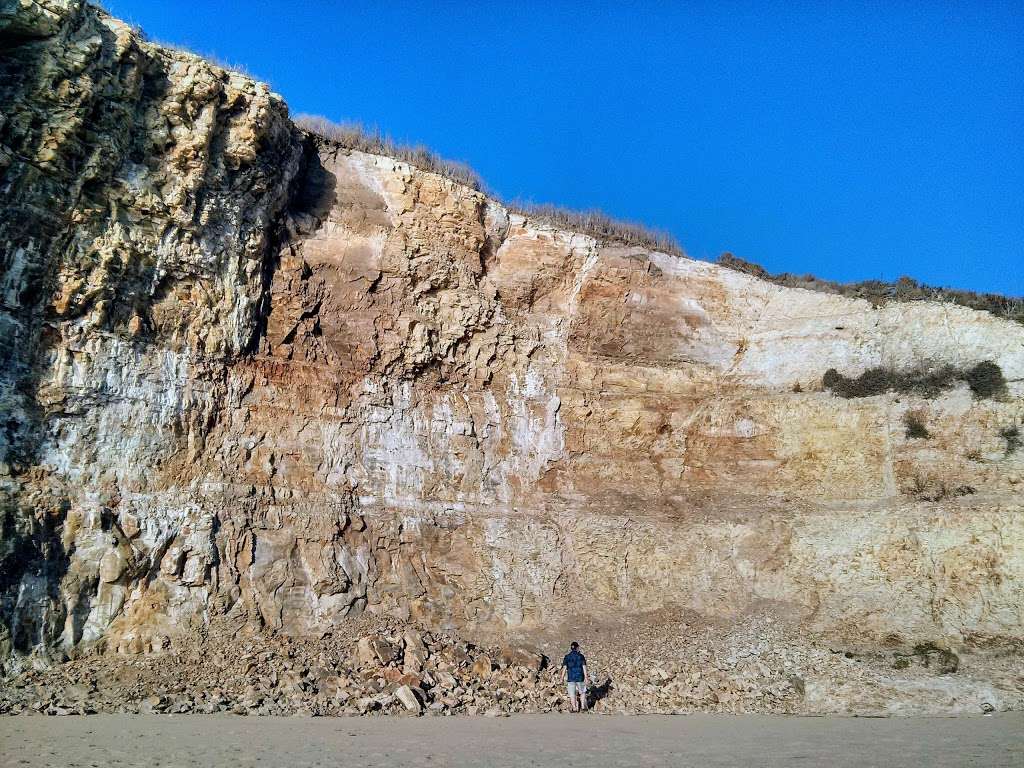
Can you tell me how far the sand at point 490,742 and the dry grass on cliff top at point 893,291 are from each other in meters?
9.53

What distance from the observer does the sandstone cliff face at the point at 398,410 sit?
12.6 m

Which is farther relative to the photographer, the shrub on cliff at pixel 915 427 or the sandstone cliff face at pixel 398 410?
the shrub on cliff at pixel 915 427

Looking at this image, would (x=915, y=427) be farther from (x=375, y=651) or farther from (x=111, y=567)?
(x=111, y=567)

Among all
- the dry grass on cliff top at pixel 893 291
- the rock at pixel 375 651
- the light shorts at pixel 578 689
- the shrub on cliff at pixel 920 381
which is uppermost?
the dry grass on cliff top at pixel 893 291

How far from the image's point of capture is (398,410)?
53.1 feet

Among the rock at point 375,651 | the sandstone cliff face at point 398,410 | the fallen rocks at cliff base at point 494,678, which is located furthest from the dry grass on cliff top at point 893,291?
the rock at point 375,651

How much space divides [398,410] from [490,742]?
7.89 m

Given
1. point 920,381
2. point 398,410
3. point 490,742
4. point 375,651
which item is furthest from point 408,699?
point 920,381

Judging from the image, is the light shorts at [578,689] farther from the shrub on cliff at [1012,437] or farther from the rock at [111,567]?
the shrub on cliff at [1012,437]

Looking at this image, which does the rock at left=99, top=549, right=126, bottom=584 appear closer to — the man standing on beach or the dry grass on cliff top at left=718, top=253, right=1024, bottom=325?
the man standing on beach

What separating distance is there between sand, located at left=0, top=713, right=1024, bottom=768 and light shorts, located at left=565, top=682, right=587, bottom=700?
0.74 meters

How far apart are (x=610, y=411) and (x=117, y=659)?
34.0ft

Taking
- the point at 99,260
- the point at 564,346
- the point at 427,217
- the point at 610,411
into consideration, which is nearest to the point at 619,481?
the point at 610,411

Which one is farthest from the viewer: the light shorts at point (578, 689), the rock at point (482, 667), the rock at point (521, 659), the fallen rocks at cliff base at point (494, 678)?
the rock at point (521, 659)
